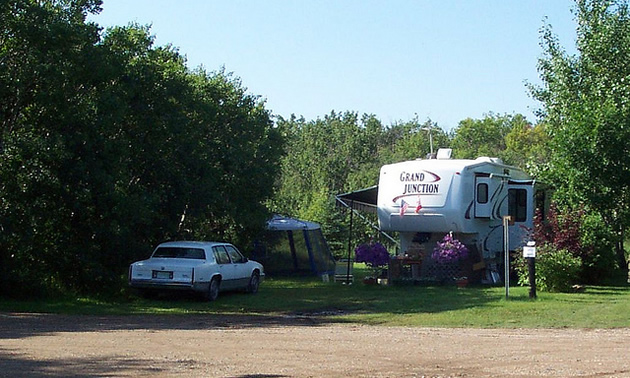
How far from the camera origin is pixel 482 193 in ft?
77.6

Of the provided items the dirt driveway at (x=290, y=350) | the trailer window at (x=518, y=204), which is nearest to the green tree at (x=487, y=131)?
the trailer window at (x=518, y=204)

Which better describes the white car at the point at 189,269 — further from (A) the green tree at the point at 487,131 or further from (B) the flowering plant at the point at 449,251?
(A) the green tree at the point at 487,131

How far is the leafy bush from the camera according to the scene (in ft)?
69.7

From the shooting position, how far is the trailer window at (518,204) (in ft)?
81.9

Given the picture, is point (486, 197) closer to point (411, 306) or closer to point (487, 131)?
point (411, 306)

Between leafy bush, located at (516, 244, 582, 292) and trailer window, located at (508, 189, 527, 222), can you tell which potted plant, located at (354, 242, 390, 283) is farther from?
leafy bush, located at (516, 244, 582, 292)

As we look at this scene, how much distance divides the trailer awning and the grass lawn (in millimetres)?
4643

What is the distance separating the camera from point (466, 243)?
23828 mm

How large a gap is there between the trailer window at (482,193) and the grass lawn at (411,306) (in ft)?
8.19

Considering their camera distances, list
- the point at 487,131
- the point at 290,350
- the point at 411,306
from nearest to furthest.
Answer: the point at 290,350 → the point at 411,306 → the point at 487,131

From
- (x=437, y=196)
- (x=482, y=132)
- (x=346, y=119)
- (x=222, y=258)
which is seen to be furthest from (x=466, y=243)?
(x=482, y=132)

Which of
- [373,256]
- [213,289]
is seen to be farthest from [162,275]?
[373,256]

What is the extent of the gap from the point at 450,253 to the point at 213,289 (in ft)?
22.2

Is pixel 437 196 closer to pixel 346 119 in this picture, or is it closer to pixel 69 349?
pixel 69 349
